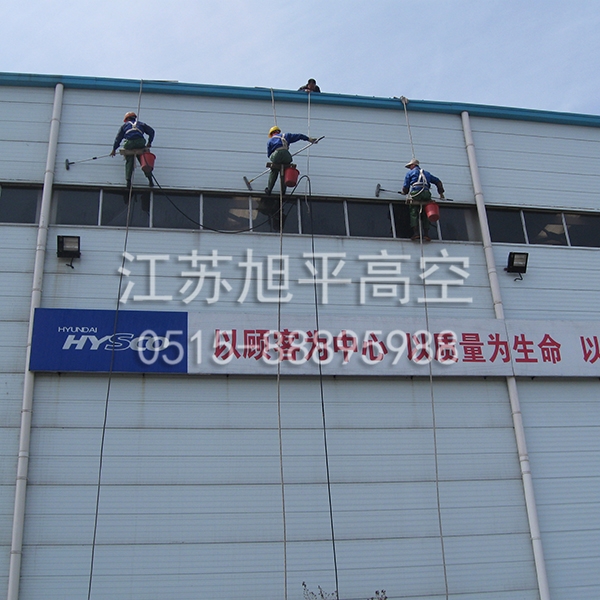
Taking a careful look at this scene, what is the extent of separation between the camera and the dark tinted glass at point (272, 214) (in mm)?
10641

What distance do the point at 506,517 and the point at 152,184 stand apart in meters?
7.58

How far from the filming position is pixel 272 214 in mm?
10734

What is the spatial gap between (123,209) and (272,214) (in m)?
2.47

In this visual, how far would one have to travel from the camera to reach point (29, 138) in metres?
10.4

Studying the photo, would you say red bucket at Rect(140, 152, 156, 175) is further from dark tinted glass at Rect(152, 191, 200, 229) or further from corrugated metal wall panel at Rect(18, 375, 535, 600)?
corrugated metal wall panel at Rect(18, 375, 535, 600)

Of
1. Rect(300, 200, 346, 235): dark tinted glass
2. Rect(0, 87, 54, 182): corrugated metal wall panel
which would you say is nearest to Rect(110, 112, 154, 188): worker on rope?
Rect(0, 87, 54, 182): corrugated metal wall panel

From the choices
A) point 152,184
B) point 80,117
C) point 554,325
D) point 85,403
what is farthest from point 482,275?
point 80,117

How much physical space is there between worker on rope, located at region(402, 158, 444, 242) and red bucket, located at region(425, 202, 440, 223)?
5.4 inches

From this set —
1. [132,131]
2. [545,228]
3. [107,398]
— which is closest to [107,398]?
[107,398]

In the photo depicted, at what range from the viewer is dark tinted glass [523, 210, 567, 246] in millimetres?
11391

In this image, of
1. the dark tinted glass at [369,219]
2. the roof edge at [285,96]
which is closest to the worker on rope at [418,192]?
the dark tinted glass at [369,219]

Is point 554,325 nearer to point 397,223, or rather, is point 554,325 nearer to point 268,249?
point 397,223

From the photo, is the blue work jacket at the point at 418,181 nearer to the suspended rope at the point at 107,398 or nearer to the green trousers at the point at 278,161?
the green trousers at the point at 278,161

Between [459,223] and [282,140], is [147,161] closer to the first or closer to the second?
[282,140]
